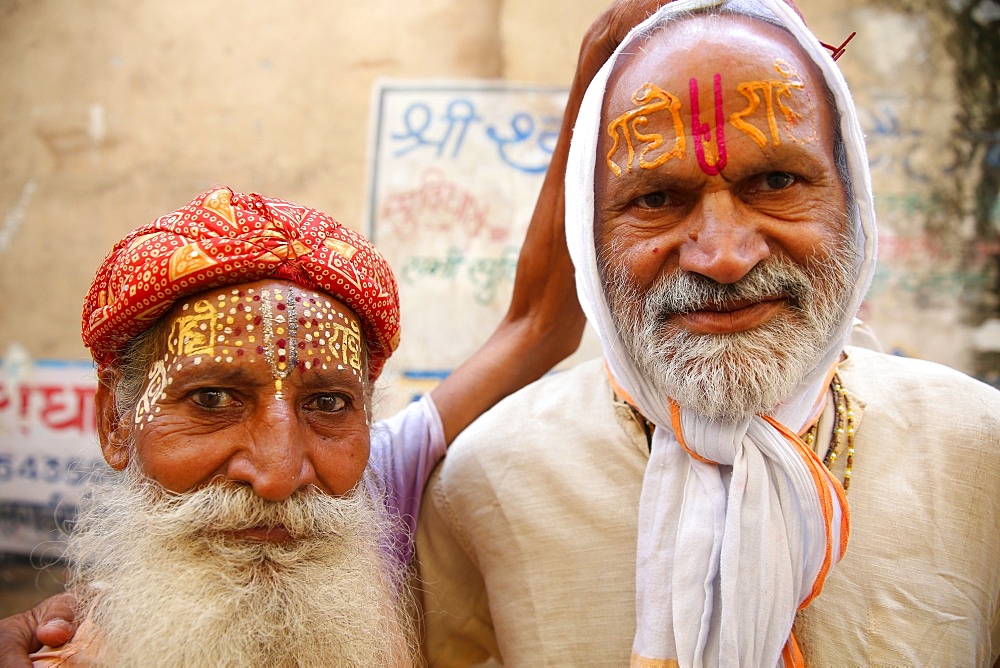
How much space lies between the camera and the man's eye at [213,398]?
1672mm

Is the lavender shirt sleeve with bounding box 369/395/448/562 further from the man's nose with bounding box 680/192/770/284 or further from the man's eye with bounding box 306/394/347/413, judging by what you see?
the man's nose with bounding box 680/192/770/284

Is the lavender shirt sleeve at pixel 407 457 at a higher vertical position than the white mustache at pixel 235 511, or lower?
lower

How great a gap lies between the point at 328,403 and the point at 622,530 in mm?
757

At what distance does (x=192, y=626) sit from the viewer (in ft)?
5.21

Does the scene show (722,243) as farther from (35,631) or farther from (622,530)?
(35,631)

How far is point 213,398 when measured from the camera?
5.50ft

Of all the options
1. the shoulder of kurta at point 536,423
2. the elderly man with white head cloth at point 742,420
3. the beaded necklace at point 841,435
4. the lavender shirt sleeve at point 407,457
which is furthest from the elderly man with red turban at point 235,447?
the beaded necklace at point 841,435

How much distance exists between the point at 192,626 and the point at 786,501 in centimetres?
123

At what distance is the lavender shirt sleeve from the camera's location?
2.18m

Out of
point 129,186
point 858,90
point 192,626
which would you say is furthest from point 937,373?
point 129,186

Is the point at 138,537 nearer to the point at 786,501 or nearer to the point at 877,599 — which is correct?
the point at 786,501

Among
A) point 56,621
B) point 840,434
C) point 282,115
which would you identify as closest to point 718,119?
point 840,434

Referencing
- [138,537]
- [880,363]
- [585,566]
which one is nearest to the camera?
[138,537]

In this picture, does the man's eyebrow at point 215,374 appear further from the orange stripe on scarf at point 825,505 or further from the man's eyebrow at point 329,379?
the orange stripe on scarf at point 825,505
